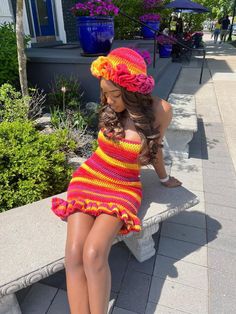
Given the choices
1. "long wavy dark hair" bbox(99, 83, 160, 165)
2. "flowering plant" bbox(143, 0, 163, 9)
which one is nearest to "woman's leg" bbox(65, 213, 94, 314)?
"long wavy dark hair" bbox(99, 83, 160, 165)

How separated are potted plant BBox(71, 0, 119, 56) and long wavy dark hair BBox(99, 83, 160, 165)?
3.28m

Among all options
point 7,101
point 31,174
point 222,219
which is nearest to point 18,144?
point 31,174

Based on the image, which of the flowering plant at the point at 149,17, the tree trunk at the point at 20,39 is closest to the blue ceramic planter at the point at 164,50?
the flowering plant at the point at 149,17

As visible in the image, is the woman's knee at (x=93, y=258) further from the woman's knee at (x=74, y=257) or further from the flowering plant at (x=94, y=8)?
the flowering plant at (x=94, y=8)

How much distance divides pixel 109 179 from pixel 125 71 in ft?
2.56

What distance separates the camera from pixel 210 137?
15.2 feet

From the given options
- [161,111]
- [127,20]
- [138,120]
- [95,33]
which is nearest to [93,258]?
[138,120]

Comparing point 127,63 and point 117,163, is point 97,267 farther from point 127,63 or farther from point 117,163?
point 127,63

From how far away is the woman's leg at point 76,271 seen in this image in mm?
1561

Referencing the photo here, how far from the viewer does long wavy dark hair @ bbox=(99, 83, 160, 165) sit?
5.82 ft

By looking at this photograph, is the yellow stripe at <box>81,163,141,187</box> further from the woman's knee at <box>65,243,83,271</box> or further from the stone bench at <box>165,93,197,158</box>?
the stone bench at <box>165,93,197,158</box>

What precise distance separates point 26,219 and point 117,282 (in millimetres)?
883

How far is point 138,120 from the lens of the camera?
5.96ft

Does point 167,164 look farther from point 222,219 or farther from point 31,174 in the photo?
point 31,174
